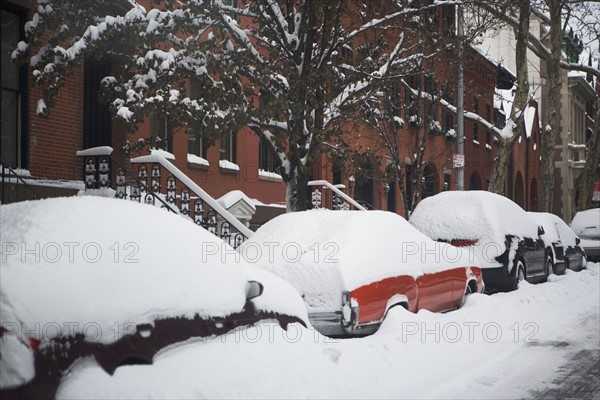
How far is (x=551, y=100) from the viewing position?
84.2 feet

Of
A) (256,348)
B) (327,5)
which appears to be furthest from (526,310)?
(256,348)

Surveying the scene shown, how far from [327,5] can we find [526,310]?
5.30 m

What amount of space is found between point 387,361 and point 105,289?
3.44 meters

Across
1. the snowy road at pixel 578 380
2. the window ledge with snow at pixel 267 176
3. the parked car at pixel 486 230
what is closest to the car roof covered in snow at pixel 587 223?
the window ledge with snow at pixel 267 176

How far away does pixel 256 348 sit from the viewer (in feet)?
18.6

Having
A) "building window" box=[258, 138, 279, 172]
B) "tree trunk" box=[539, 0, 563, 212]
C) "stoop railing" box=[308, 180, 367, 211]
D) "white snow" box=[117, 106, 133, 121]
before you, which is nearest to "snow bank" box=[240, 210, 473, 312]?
"white snow" box=[117, 106, 133, 121]

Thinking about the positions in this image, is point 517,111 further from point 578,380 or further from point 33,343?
point 33,343

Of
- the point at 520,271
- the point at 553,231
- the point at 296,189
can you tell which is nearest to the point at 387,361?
the point at 296,189

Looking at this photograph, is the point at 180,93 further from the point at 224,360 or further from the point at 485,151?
the point at 485,151

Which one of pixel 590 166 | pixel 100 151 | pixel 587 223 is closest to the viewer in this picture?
pixel 100 151

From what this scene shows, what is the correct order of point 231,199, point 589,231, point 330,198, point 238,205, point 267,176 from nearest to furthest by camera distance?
point 231,199 < point 238,205 < point 267,176 < point 330,198 < point 589,231

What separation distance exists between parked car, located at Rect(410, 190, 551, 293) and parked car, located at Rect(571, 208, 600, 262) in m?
9.94

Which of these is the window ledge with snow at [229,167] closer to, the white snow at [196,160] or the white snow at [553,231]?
the white snow at [196,160]

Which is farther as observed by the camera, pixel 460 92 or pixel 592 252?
pixel 592 252
